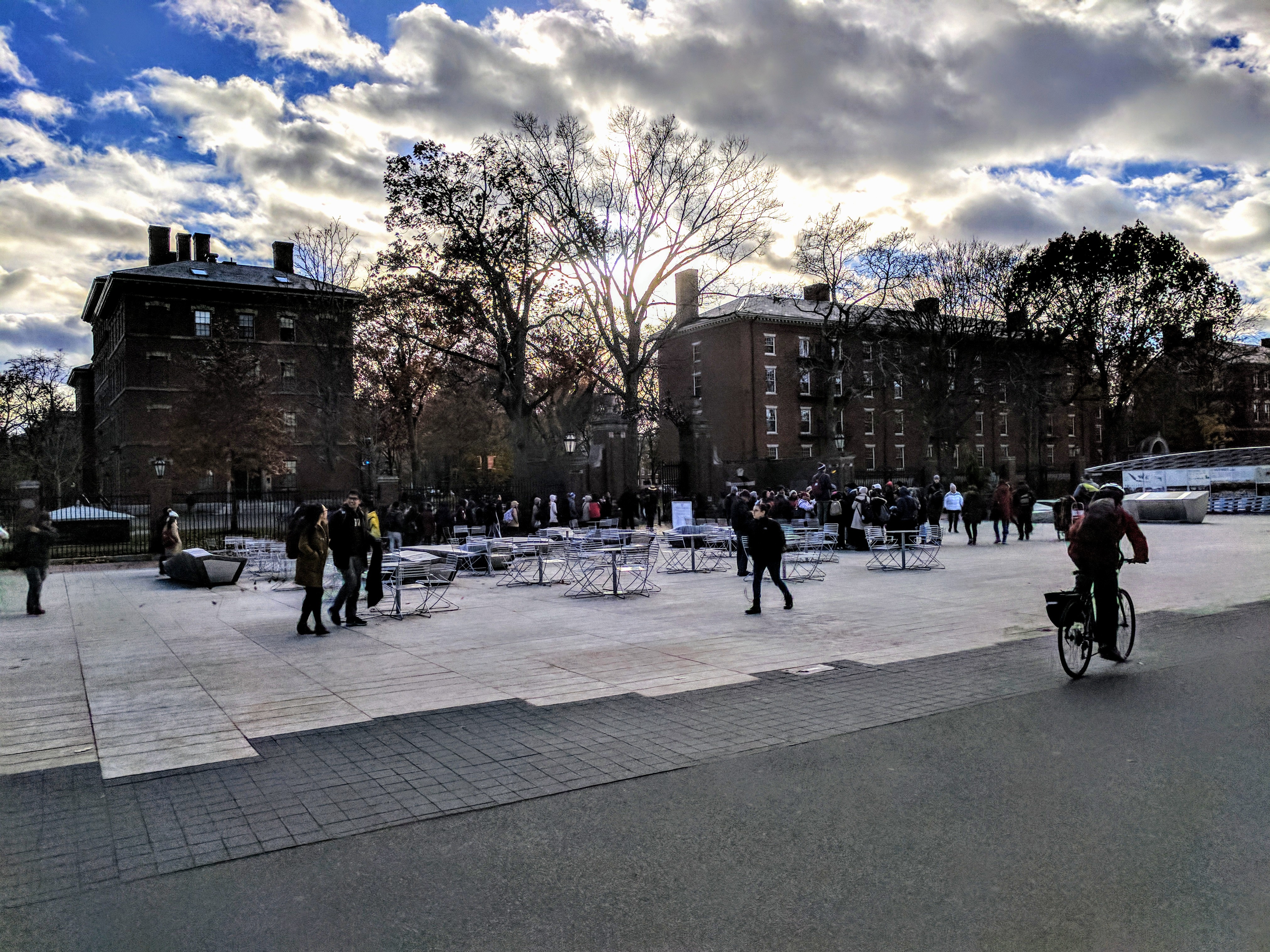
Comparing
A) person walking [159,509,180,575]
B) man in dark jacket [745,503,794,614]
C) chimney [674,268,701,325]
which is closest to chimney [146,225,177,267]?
chimney [674,268,701,325]

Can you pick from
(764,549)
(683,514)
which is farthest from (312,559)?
(683,514)

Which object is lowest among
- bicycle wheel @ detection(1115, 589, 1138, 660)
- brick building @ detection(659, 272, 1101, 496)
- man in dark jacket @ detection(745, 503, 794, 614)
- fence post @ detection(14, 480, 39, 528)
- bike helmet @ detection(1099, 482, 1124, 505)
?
bicycle wheel @ detection(1115, 589, 1138, 660)

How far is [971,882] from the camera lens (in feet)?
12.7

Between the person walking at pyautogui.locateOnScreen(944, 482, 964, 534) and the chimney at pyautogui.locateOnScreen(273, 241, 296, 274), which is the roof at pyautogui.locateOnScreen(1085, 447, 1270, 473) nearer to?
the person walking at pyautogui.locateOnScreen(944, 482, 964, 534)

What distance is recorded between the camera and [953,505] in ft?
100

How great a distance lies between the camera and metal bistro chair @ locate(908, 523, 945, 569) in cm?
1941

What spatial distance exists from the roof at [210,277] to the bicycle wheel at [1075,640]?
4957 cm

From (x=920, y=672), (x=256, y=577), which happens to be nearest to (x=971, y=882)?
(x=920, y=672)

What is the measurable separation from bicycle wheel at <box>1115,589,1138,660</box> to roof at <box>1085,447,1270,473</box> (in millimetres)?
43752

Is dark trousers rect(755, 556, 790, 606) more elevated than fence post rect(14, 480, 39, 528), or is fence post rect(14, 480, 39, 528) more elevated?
fence post rect(14, 480, 39, 528)

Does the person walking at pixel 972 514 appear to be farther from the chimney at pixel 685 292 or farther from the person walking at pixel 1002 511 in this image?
the chimney at pixel 685 292

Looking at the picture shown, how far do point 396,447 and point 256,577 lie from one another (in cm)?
3751

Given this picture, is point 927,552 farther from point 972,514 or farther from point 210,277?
point 210,277

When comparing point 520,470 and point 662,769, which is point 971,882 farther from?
point 520,470
